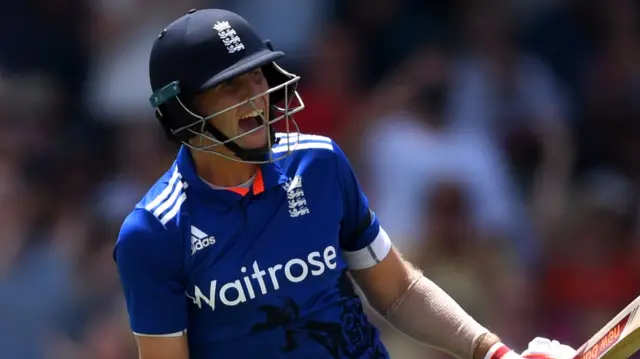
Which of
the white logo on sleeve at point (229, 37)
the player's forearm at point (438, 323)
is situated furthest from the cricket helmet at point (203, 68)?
the player's forearm at point (438, 323)

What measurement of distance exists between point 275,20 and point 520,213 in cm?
178

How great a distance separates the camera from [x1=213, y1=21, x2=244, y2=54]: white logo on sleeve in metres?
3.36

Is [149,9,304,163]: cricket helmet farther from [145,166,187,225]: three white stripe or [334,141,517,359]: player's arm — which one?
[334,141,517,359]: player's arm

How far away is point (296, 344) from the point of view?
11.0 ft

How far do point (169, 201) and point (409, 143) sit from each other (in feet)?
10.0

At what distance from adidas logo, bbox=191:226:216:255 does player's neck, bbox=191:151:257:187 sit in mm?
193

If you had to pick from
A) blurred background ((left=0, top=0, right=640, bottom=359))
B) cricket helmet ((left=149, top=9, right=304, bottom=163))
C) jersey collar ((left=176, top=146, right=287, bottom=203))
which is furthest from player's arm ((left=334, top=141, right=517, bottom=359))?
blurred background ((left=0, top=0, right=640, bottom=359))

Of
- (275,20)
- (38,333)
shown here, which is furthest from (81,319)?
(275,20)

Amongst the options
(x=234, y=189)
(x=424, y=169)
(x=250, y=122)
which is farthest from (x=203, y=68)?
(x=424, y=169)

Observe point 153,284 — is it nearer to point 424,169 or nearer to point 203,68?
point 203,68

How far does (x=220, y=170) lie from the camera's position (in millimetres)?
3420

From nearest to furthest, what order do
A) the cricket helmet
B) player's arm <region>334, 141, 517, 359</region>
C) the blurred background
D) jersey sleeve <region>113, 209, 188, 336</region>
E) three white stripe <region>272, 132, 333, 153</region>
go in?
jersey sleeve <region>113, 209, 188, 336</region> → the cricket helmet → three white stripe <region>272, 132, 333, 153</region> → player's arm <region>334, 141, 517, 359</region> → the blurred background

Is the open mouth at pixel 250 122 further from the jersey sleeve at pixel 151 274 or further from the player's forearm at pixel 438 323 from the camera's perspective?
the player's forearm at pixel 438 323

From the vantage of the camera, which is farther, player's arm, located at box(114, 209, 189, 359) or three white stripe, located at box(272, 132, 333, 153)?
three white stripe, located at box(272, 132, 333, 153)
